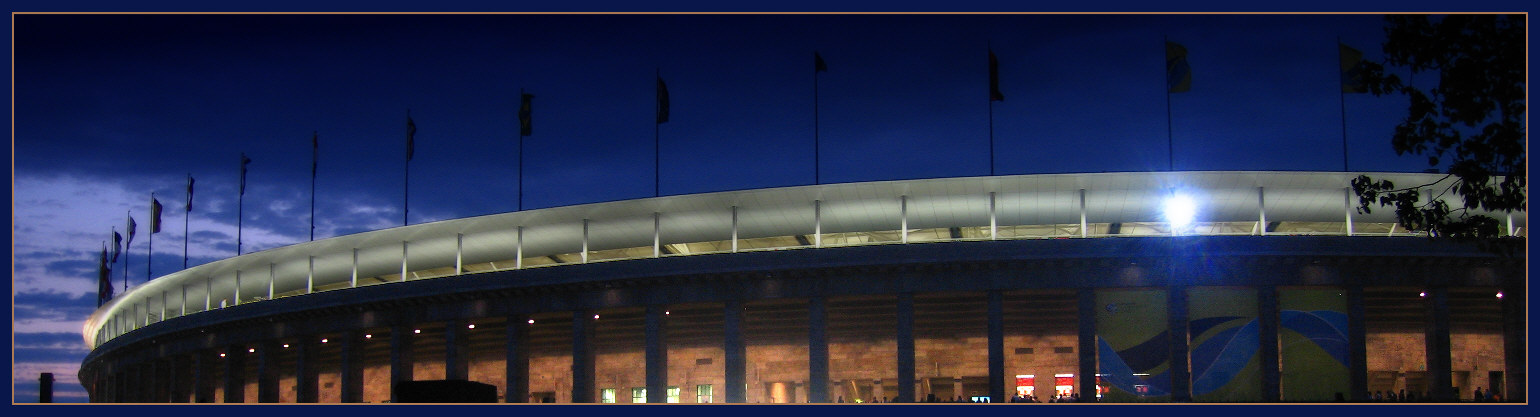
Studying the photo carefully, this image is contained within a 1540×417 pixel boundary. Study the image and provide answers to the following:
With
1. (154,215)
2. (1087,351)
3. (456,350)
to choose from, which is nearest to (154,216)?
(154,215)

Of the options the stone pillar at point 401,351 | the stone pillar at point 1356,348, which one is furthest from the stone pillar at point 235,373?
the stone pillar at point 1356,348

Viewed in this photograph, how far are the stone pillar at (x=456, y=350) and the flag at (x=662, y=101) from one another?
513 inches

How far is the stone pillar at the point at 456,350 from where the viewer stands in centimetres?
6134

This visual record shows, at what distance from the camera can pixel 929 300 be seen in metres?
57.2

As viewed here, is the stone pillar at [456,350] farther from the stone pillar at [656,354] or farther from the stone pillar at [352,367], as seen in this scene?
the stone pillar at [656,354]

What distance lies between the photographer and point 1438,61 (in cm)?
2911

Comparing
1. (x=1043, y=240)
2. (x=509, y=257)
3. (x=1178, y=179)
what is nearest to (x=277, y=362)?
(x=509, y=257)

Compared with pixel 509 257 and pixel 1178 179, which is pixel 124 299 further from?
pixel 1178 179

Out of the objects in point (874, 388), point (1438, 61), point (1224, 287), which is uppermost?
point (1438, 61)

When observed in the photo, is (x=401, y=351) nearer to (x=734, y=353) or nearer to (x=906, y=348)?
(x=734, y=353)

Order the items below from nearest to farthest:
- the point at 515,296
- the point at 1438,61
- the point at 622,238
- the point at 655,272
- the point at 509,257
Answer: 1. the point at 1438,61
2. the point at 655,272
3. the point at 515,296
4. the point at 622,238
5. the point at 509,257

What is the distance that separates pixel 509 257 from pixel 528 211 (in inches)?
382

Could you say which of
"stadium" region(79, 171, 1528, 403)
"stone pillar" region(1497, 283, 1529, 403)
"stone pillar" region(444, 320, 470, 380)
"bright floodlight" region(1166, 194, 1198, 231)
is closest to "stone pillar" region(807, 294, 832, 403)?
"stadium" region(79, 171, 1528, 403)

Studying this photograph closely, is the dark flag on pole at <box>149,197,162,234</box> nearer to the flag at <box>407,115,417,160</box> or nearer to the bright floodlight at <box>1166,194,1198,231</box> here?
the flag at <box>407,115,417,160</box>
